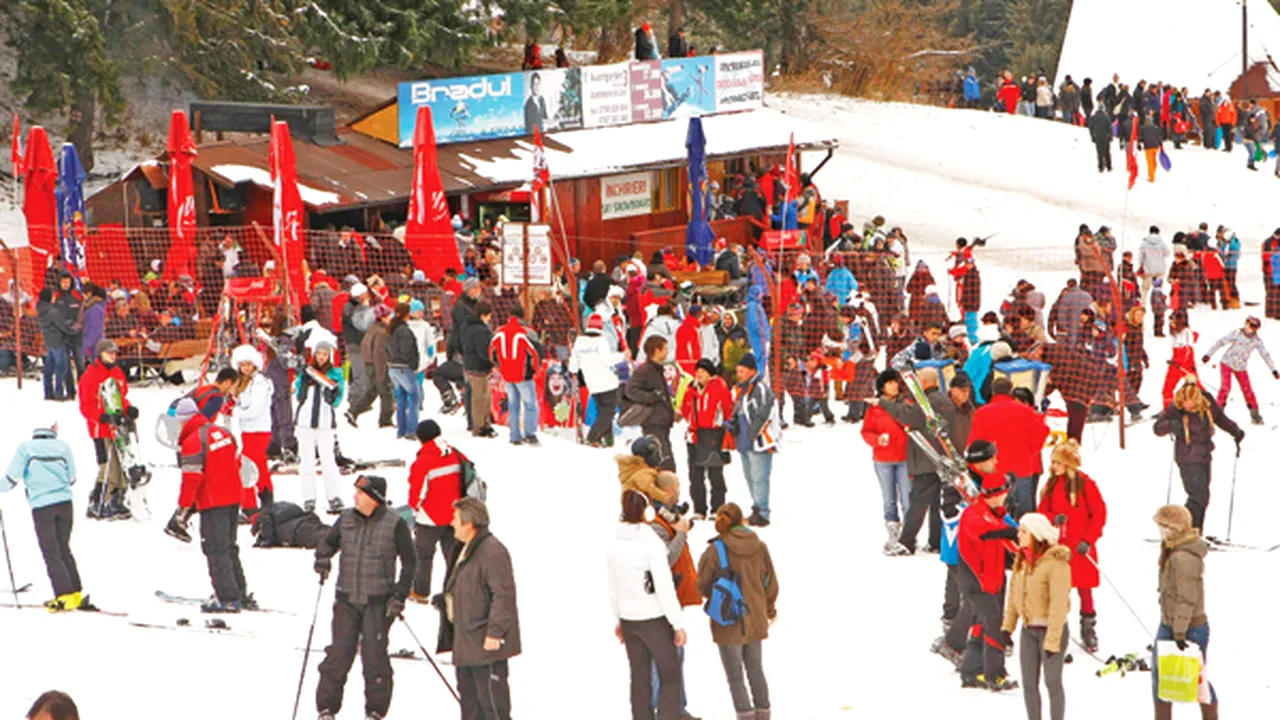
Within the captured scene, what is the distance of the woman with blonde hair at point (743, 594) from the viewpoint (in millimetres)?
9305

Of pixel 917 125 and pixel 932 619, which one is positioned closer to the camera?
pixel 932 619

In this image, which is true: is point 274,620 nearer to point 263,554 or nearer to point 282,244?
point 263,554

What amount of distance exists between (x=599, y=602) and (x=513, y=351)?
4855 mm

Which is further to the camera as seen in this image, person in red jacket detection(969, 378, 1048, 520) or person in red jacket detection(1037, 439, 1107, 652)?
person in red jacket detection(969, 378, 1048, 520)

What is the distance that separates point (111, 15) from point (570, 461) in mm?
17147

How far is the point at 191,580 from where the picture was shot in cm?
1238

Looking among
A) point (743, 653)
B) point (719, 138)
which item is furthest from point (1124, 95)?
point (743, 653)

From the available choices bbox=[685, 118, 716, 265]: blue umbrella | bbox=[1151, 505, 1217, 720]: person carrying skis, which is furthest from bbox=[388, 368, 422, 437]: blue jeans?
bbox=[685, 118, 716, 265]: blue umbrella

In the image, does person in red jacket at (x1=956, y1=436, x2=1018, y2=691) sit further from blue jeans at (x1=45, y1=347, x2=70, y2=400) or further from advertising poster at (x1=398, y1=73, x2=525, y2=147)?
advertising poster at (x1=398, y1=73, x2=525, y2=147)

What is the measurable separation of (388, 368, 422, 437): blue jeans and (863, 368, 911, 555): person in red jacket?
524 cm

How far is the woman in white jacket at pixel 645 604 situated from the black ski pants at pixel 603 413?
774 centimetres

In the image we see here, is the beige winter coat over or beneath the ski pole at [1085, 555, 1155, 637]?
over

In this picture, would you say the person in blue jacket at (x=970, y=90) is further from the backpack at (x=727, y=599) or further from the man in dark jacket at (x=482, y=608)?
the man in dark jacket at (x=482, y=608)

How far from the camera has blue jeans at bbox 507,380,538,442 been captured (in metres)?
16.7
